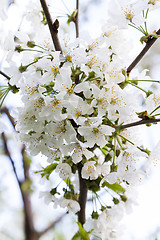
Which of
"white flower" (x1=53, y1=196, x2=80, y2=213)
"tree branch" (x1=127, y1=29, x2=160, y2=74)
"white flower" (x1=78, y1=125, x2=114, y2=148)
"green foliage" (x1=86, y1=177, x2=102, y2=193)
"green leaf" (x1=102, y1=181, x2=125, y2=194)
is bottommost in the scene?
"white flower" (x1=53, y1=196, x2=80, y2=213)

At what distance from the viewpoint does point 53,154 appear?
0.89 meters

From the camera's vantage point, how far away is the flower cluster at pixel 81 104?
768 mm

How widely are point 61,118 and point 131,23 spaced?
38 cm

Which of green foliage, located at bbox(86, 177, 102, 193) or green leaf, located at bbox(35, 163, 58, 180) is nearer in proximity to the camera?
green foliage, located at bbox(86, 177, 102, 193)

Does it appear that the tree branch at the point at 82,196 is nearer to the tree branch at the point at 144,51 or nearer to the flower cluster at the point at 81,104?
the flower cluster at the point at 81,104

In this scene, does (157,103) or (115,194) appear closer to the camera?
(157,103)

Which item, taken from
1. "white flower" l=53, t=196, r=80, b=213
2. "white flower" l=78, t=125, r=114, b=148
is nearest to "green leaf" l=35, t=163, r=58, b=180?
"white flower" l=53, t=196, r=80, b=213

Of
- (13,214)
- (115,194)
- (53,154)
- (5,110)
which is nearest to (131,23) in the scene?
(53,154)

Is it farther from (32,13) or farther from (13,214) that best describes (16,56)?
(13,214)

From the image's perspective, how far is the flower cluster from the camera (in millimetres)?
768

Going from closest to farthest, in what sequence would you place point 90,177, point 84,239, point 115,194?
point 90,177
point 84,239
point 115,194

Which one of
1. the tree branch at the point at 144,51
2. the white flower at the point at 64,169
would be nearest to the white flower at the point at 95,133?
the white flower at the point at 64,169

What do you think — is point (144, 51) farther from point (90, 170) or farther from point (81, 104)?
point (90, 170)

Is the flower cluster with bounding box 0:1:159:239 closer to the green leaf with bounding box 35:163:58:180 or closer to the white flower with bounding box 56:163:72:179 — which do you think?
the white flower with bounding box 56:163:72:179
